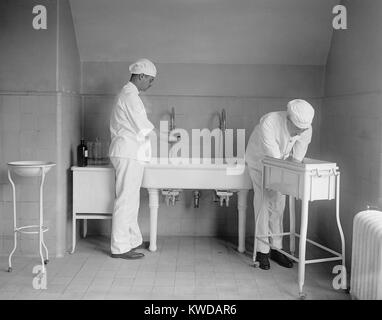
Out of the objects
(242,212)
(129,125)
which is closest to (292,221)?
(242,212)

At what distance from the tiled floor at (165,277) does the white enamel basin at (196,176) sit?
650 mm

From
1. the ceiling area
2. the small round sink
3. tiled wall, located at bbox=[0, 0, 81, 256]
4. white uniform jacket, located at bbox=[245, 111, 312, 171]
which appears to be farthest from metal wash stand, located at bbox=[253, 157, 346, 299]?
tiled wall, located at bbox=[0, 0, 81, 256]

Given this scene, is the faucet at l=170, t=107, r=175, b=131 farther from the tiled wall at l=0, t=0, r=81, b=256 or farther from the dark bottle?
the tiled wall at l=0, t=0, r=81, b=256

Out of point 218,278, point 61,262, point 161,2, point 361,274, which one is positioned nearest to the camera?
point 361,274

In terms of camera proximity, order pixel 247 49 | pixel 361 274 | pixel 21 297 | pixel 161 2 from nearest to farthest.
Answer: pixel 361 274, pixel 21 297, pixel 161 2, pixel 247 49

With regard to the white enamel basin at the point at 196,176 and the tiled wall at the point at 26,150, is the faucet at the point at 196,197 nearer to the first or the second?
the white enamel basin at the point at 196,176

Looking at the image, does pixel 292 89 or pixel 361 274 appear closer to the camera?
pixel 361 274

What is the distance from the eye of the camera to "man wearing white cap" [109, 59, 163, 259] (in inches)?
173

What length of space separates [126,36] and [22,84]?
1159mm

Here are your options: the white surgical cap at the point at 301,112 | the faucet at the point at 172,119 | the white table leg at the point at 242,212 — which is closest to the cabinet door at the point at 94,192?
the faucet at the point at 172,119

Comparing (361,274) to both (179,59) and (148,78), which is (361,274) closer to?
(148,78)

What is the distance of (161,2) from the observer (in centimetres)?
468

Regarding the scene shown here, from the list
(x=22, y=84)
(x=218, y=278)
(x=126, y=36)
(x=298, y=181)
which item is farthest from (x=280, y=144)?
(x=22, y=84)

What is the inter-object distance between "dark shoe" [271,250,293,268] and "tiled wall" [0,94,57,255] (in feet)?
6.46
